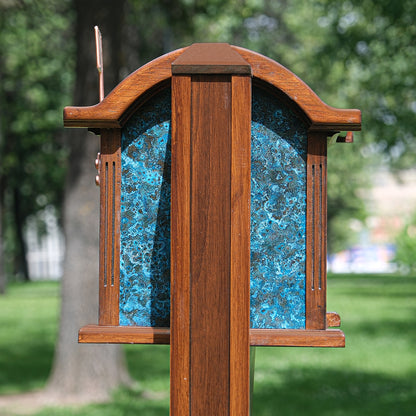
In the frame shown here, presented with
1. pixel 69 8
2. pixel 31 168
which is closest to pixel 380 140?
pixel 69 8

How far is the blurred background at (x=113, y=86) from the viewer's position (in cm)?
762

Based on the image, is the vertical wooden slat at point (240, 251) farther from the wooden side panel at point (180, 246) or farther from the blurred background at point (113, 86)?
the blurred background at point (113, 86)

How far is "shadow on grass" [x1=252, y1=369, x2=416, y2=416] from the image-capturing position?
741 cm

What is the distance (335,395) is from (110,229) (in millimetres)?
6677

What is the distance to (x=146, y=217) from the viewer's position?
2051 millimetres

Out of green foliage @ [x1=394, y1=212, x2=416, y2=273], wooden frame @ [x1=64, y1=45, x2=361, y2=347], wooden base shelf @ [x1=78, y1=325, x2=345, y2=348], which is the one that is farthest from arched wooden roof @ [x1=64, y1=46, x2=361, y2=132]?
green foliage @ [x1=394, y1=212, x2=416, y2=273]

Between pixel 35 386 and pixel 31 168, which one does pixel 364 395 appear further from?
pixel 31 168

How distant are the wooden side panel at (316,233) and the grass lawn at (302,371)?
211 inches

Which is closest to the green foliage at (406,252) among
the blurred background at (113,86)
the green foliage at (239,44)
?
the green foliage at (239,44)

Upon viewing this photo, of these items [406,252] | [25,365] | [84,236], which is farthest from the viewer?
[406,252]

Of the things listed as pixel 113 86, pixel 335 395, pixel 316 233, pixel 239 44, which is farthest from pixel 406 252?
pixel 316 233

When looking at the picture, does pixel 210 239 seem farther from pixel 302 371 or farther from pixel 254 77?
pixel 302 371

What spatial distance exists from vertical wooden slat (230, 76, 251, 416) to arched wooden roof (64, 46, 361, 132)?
185 millimetres

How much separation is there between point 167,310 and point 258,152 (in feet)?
1.60
